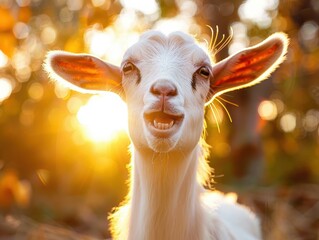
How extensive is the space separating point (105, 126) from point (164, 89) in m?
4.53

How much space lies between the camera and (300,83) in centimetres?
1742

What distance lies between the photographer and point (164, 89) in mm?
3260

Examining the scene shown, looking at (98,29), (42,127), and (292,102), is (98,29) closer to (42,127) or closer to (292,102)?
(42,127)

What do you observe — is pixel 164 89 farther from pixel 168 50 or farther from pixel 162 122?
pixel 168 50

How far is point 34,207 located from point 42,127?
2.19 m

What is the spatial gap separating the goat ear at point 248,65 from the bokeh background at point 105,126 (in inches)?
12.3

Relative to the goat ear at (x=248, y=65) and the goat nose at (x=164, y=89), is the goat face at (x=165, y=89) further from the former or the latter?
the goat ear at (x=248, y=65)

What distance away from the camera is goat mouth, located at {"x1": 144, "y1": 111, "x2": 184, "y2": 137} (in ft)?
10.8

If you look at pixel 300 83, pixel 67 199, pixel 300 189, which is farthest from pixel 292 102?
pixel 67 199

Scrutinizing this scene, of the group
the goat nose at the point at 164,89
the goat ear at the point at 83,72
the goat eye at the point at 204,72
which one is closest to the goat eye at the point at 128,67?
the goat ear at the point at 83,72

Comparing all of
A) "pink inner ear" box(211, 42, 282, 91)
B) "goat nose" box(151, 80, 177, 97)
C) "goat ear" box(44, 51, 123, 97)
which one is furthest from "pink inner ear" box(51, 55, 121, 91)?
"goat nose" box(151, 80, 177, 97)

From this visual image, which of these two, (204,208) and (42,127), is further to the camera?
(42,127)

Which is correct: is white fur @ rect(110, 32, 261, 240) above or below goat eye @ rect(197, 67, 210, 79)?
below

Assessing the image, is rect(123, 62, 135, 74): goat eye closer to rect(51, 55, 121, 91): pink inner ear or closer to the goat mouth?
rect(51, 55, 121, 91): pink inner ear
